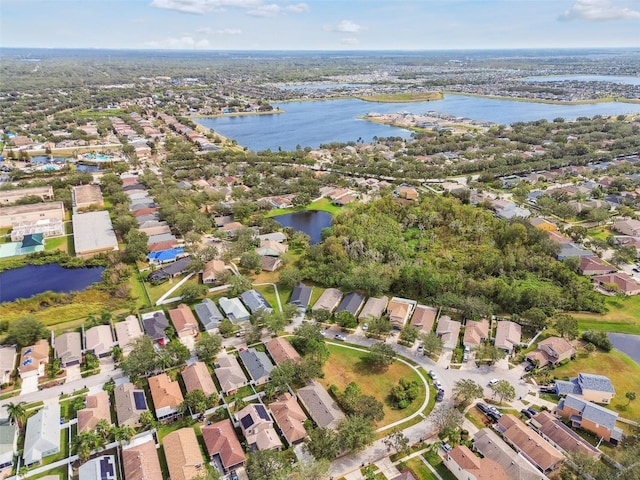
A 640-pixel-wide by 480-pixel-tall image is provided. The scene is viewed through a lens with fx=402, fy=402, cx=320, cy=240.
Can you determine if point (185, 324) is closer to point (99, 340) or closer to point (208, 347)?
point (208, 347)

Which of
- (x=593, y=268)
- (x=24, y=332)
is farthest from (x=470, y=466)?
(x=24, y=332)

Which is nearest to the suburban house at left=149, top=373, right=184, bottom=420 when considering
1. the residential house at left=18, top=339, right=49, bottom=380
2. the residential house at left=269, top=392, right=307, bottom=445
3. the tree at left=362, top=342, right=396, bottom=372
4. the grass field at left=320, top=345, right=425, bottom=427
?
the residential house at left=269, top=392, right=307, bottom=445

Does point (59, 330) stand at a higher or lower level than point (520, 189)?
lower

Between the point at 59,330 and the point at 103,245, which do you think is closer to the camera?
the point at 59,330

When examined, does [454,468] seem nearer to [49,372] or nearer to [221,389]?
[221,389]

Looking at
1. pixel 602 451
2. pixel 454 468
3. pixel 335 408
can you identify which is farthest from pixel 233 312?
pixel 602 451

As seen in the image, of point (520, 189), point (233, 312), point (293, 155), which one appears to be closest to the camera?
point (233, 312)

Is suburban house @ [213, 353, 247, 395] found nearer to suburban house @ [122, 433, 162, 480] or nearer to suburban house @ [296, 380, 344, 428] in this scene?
suburban house @ [296, 380, 344, 428]
